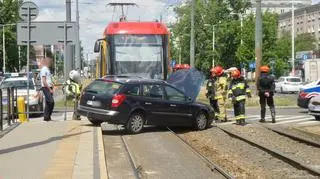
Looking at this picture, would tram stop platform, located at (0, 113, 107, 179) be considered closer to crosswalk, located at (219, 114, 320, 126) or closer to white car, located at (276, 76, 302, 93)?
crosswalk, located at (219, 114, 320, 126)

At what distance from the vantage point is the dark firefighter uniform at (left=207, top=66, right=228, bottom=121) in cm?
2112

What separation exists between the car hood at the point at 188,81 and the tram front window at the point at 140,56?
0.99 meters

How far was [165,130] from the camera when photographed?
62.2ft

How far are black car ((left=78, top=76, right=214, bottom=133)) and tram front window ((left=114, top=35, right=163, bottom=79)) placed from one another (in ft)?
19.5

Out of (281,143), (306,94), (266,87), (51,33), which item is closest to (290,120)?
(266,87)

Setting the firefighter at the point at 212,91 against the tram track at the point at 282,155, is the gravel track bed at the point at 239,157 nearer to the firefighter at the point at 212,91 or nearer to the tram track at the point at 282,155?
the tram track at the point at 282,155

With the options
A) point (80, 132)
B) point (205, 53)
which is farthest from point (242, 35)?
point (80, 132)

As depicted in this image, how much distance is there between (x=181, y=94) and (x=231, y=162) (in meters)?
6.44

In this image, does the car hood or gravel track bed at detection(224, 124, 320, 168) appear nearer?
gravel track bed at detection(224, 124, 320, 168)

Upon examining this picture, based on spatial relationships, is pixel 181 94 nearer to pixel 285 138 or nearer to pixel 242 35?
pixel 285 138

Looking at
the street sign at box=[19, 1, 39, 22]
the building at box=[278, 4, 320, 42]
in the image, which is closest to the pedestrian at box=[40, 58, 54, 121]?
the street sign at box=[19, 1, 39, 22]

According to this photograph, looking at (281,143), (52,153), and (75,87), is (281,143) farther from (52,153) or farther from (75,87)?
(75,87)

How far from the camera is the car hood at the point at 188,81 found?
25.3 meters

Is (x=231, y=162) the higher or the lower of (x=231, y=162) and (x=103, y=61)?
the lower
